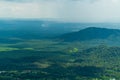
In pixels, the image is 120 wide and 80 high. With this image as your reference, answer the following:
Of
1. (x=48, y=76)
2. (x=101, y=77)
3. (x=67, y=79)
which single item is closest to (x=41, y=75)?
(x=48, y=76)

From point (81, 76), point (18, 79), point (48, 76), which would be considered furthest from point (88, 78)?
point (18, 79)

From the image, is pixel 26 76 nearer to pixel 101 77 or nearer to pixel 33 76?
pixel 33 76

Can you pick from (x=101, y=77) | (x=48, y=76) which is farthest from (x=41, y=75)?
(x=101, y=77)

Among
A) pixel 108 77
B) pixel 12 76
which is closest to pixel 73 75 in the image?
pixel 108 77

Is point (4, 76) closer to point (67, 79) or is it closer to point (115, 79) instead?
point (67, 79)

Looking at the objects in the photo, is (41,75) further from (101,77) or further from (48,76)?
(101,77)
